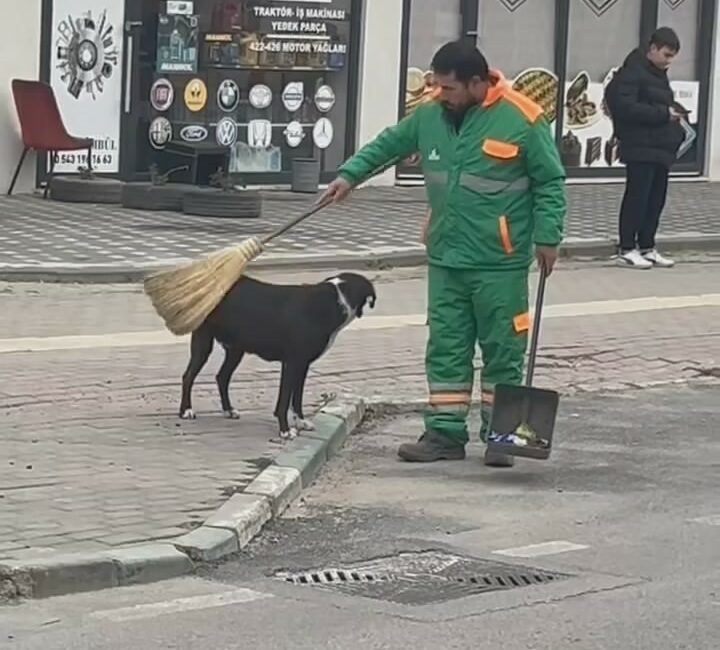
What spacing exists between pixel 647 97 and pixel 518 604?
10202 mm

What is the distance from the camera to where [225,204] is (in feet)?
58.5

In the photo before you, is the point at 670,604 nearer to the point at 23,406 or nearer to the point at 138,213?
the point at 23,406

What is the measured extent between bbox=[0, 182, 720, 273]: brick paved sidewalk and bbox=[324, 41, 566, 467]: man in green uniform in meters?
5.89

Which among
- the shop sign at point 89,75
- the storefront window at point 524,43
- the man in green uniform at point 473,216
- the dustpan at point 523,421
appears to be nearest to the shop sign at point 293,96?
the shop sign at point 89,75

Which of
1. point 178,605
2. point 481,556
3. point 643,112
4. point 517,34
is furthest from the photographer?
point 517,34

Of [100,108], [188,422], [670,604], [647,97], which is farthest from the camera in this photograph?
[100,108]

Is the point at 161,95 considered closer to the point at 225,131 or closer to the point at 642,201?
the point at 225,131

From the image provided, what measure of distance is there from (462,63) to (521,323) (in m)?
1.28

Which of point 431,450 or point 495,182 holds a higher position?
point 495,182

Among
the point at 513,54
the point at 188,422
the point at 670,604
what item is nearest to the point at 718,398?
the point at 188,422

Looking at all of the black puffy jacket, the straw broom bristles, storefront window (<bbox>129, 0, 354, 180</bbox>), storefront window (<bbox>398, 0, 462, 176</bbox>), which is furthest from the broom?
storefront window (<bbox>398, 0, 462, 176</bbox>)

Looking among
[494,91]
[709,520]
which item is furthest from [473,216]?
[709,520]

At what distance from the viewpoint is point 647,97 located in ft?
53.1

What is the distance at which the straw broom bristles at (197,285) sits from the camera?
908cm
